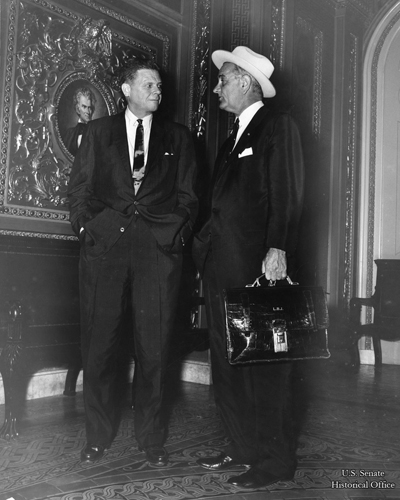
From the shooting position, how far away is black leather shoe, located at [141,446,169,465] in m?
2.36

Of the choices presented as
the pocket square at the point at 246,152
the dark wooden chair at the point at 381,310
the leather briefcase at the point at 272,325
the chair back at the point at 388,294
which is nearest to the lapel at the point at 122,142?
the pocket square at the point at 246,152

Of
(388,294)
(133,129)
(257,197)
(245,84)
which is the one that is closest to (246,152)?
(257,197)

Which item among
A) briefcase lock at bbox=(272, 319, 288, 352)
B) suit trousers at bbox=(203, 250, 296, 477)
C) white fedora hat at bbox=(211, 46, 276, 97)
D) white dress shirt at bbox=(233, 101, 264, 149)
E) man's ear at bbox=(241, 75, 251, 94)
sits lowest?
suit trousers at bbox=(203, 250, 296, 477)

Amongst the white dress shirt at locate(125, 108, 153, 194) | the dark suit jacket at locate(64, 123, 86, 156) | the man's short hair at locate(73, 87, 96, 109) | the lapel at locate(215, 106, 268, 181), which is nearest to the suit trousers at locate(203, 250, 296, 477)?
the lapel at locate(215, 106, 268, 181)

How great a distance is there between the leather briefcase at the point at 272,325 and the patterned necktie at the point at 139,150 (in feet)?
2.67

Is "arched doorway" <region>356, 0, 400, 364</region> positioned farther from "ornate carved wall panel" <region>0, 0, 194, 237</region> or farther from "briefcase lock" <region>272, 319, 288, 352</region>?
"briefcase lock" <region>272, 319, 288, 352</region>

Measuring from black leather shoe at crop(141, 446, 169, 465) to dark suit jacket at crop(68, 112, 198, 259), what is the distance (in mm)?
885

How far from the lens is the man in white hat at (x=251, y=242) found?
85.9 inches

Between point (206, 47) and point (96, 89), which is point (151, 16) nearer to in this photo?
point (206, 47)

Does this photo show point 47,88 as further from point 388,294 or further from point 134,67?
point 388,294

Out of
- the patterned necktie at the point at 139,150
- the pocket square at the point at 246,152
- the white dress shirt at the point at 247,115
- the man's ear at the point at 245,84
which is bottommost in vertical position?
the pocket square at the point at 246,152

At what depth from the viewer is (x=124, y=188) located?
8.25 ft

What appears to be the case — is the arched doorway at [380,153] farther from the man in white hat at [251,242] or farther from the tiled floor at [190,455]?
the man in white hat at [251,242]

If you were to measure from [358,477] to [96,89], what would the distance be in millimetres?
2985
